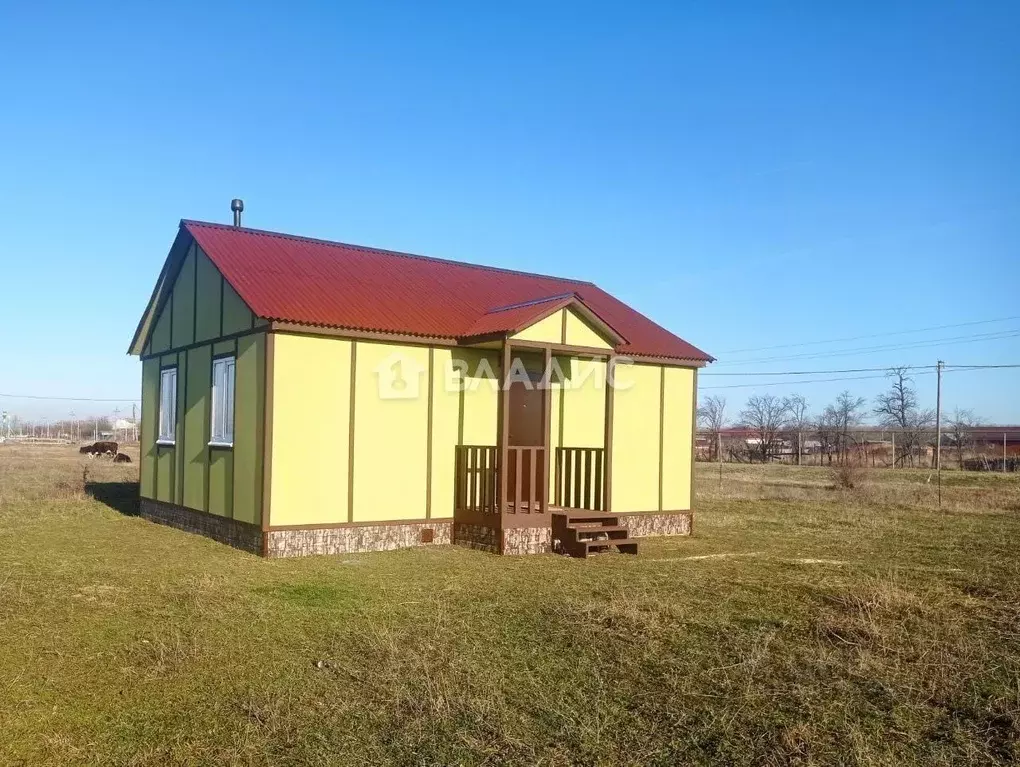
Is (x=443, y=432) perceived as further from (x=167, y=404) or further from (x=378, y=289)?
(x=167, y=404)

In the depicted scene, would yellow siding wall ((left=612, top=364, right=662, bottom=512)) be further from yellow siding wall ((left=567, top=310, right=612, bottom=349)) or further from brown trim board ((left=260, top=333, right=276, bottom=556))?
brown trim board ((left=260, top=333, right=276, bottom=556))

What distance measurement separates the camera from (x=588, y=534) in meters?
11.7

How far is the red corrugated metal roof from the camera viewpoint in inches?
451

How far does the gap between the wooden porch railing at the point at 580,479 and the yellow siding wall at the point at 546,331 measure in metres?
1.82

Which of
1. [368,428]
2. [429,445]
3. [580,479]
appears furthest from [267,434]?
[580,479]

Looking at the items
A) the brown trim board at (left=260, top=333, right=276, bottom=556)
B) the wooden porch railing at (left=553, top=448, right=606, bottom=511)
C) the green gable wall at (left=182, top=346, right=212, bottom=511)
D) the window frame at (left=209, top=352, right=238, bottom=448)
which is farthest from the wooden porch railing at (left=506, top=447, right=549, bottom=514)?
the green gable wall at (left=182, top=346, right=212, bottom=511)

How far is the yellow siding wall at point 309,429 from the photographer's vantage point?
10781 mm

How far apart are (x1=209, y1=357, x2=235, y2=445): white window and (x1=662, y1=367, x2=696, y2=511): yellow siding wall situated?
687cm

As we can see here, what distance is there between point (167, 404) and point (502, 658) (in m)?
10.4

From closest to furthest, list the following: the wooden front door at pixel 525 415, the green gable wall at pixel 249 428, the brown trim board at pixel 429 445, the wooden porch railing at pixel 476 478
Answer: the green gable wall at pixel 249 428 → the wooden porch railing at pixel 476 478 → the brown trim board at pixel 429 445 → the wooden front door at pixel 525 415

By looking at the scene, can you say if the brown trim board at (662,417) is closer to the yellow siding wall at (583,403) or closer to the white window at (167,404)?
the yellow siding wall at (583,403)

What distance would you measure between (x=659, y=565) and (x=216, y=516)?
6.15 meters

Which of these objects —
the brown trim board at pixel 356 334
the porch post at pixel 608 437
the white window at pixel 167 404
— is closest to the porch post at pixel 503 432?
the brown trim board at pixel 356 334

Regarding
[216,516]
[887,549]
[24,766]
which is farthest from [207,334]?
[887,549]
